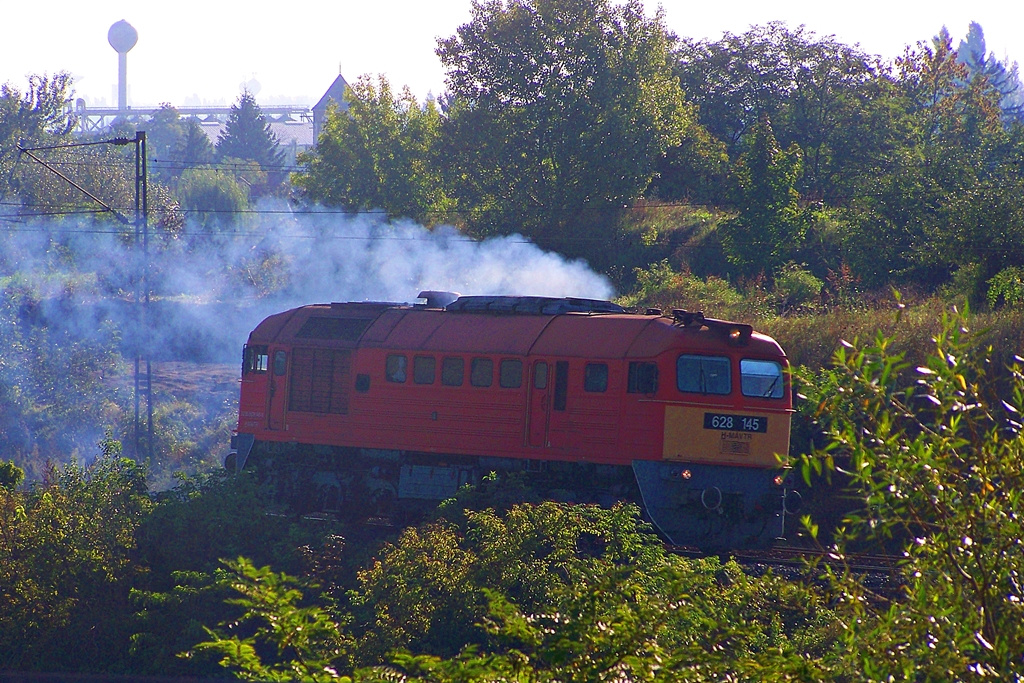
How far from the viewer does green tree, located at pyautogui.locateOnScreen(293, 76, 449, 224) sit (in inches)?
1741

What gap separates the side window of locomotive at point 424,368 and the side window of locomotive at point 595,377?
119 inches

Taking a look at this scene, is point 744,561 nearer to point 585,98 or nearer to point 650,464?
point 650,464

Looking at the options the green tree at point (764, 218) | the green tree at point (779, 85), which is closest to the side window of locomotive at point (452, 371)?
the green tree at point (764, 218)

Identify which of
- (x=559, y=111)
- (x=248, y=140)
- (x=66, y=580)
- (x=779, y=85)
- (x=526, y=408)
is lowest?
(x=66, y=580)

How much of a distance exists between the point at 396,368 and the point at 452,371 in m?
1.24

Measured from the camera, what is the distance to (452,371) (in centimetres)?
1784

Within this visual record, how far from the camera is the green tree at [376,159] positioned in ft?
145

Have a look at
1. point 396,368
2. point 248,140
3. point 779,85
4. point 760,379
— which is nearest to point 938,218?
point 760,379

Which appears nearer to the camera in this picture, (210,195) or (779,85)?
(779,85)

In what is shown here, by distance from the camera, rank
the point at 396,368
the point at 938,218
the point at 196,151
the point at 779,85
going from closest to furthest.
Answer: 1. the point at 396,368
2. the point at 938,218
3. the point at 779,85
4. the point at 196,151

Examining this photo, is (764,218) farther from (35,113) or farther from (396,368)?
(35,113)

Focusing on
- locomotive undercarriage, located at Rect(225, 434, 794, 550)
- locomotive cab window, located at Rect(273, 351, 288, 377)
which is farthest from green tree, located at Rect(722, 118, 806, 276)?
locomotive cab window, located at Rect(273, 351, 288, 377)

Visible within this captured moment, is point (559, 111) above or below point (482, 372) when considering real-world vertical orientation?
above

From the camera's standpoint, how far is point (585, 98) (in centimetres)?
3738
